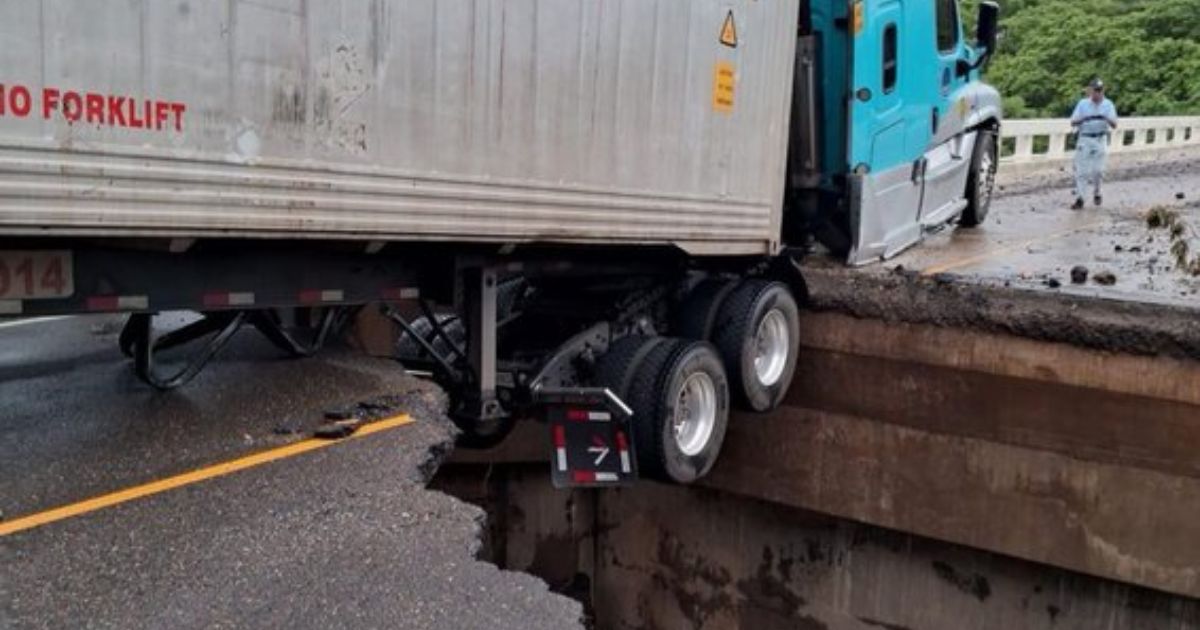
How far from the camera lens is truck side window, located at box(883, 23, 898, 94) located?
777 cm

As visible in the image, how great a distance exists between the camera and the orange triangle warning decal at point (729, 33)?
19.8 feet

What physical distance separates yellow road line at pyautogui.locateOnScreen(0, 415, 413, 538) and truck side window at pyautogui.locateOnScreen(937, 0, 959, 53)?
19.3 feet

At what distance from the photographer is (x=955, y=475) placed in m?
7.50

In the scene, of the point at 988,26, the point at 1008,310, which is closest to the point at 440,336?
the point at 1008,310

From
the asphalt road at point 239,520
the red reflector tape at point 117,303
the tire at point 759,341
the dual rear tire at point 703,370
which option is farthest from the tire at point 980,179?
the red reflector tape at point 117,303

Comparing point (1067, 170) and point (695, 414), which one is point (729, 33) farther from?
point (1067, 170)

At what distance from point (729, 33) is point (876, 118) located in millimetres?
2052

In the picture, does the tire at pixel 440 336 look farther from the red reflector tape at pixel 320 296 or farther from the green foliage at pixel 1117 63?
the green foliage at pixel 1117 63

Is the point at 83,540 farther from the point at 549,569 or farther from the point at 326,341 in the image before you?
the point at 549,569

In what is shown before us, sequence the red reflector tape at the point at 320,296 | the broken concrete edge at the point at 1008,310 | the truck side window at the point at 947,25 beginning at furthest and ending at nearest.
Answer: the truck side window at the point at 947,25 < the broken concrete edge at the point at 1008,310 < the red reflector tape at the point at 320,296

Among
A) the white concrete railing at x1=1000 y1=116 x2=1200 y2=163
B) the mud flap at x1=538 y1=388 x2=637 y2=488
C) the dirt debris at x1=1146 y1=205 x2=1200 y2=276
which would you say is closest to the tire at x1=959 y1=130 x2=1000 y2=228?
the dirt debris at x1=1146 y1=205 x2=1200 y2=276

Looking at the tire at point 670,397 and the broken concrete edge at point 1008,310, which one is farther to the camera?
the broken concrete edge at point 1008,310

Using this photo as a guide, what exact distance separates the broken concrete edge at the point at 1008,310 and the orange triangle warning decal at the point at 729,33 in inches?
97.7

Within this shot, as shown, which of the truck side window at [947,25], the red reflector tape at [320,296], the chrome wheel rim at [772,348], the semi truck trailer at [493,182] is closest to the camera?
the semi truck trailer at [493,182]
